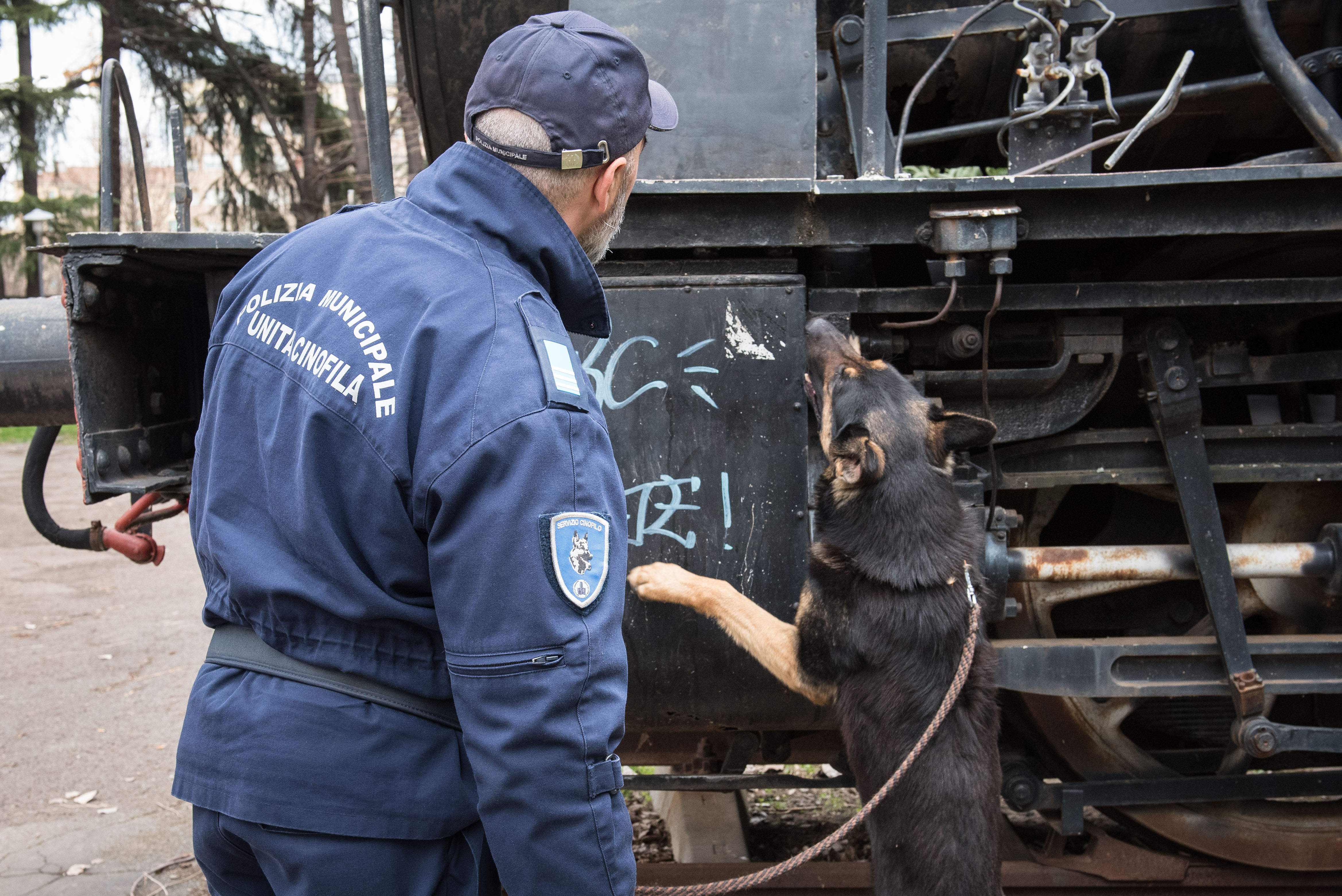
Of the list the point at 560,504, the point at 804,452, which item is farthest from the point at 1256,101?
the point at 560,504

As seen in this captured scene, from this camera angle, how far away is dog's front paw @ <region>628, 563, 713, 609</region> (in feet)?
7.63

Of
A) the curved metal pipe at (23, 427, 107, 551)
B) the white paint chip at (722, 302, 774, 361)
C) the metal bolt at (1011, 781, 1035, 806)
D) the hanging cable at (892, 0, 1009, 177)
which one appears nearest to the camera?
the white paint chip at (722, 302, 774, 361)

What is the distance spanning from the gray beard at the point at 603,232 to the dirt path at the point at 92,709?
3.01m

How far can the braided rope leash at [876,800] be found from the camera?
193 cm

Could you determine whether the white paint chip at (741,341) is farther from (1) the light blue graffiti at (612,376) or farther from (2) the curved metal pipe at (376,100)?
(2) the curved metal pipe at (376,100)

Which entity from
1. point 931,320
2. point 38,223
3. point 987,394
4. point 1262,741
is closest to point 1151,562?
point 1262,741

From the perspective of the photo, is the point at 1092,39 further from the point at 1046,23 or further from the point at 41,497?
the point at 41,497

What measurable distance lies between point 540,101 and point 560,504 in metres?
0.59

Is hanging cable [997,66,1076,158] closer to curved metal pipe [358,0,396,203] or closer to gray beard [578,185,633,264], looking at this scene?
gray beard [578,185,633,264]

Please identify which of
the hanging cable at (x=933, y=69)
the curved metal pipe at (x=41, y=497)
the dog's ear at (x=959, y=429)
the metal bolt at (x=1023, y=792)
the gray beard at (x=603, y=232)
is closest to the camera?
the gray beard at (x=603, y=232)

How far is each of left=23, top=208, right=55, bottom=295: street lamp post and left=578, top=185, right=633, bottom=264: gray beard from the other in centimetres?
832

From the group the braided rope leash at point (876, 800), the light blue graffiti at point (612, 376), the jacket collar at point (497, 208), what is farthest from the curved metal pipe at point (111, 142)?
the braided rope leash at point (876, 800)

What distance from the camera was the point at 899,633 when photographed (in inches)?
102

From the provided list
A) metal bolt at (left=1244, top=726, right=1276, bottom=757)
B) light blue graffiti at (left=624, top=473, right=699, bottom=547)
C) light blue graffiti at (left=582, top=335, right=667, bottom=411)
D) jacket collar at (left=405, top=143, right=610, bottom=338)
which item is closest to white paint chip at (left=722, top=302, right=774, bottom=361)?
light blue graffiti at (left=582, top=335, right=667, bottom=411)
